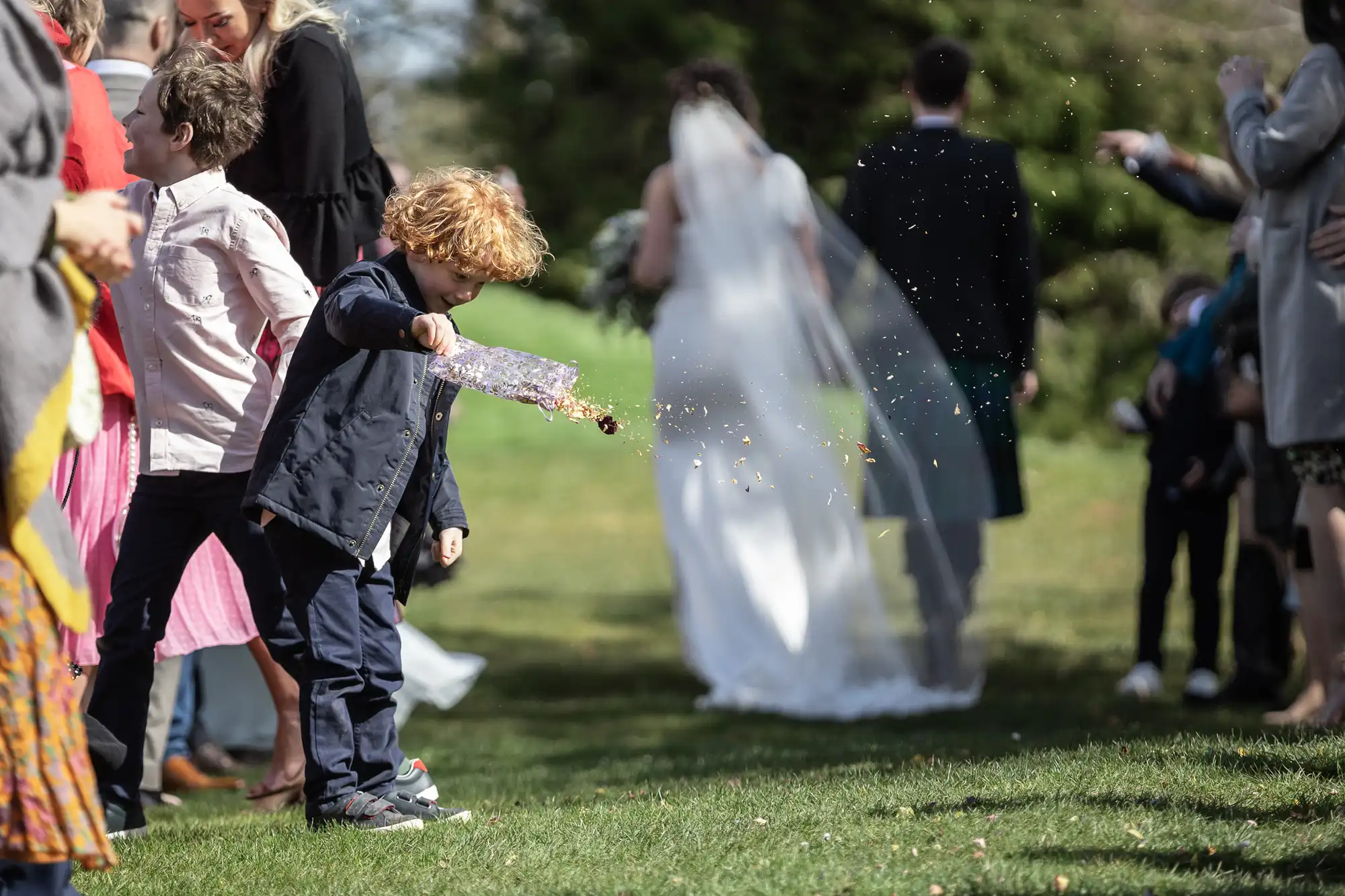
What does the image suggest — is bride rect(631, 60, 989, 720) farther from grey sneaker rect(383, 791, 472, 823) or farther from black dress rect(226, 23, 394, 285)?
grey sneaker rect(383, 791, 472, 823)

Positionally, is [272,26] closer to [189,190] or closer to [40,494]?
[189,190]

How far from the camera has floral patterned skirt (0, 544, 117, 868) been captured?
124 inches

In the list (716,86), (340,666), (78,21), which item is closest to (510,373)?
(340,666)

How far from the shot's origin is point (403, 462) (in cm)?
441

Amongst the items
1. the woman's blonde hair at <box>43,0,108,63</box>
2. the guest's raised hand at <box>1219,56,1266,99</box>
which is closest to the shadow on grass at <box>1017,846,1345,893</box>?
the guest's raised hand at <box>1219,56,1266,99</box>

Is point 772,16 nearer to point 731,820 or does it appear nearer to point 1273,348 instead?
point 1273,348

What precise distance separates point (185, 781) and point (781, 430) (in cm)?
305

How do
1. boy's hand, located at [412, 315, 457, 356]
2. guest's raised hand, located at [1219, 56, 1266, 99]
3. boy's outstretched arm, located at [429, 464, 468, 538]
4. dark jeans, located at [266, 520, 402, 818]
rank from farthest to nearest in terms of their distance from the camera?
1. guest's raised hand, located at [1219, 56, 1266, 99]
2. boy's outstretched arm, located at [429, 464, 468, 538]
3. dark jeans, located at [266, 520, 402, 818]
4. boy's hand, located at [412, 315, 457, 356]

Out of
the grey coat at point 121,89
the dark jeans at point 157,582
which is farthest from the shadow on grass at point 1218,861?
the grey coat at point 121,89

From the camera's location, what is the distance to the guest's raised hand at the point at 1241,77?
599 cm

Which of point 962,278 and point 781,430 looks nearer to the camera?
point 962,278

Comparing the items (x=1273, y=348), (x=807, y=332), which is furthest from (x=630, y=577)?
(x=1273, y=348)

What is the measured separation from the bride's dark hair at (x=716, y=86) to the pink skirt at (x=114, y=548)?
368 cm

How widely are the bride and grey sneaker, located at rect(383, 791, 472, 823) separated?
9.80 ft
